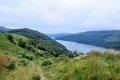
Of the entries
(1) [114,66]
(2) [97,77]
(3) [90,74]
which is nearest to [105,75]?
(2) [97,77]

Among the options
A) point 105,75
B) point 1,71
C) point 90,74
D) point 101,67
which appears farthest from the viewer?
point 1,71

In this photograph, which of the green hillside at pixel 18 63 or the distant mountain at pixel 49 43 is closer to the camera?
the green hillside at pixel 18 63

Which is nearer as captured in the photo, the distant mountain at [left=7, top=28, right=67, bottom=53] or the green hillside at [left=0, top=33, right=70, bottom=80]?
the green hillside at [left=0, top=33, right=70, bottom=80]

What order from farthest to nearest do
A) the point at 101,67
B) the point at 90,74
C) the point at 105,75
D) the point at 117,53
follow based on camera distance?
the point at 117,53 → the point at 101,67 → the point at 90,74 → the point at 105,75

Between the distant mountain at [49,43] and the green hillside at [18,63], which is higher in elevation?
the green hillside at [18,63]

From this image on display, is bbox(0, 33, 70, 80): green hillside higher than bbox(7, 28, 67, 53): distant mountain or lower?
higher

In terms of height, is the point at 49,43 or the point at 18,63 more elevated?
the point at 18,63

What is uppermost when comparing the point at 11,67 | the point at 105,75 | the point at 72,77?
the point at 105,75

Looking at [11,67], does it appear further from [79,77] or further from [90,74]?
[90,74]

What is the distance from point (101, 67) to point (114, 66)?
80cm

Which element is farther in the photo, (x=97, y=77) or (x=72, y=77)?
(x=72, y=77)

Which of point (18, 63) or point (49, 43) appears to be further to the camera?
point (49, 43)

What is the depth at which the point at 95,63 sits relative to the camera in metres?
6.37

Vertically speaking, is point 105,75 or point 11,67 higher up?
point 105,75
